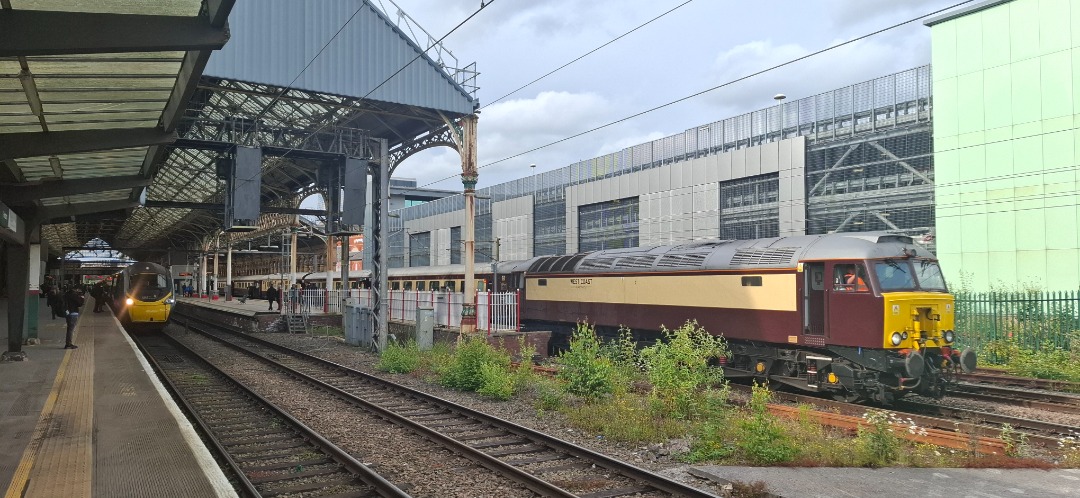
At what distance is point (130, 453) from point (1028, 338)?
2119 centimetres

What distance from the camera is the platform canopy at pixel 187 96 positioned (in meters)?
6.31

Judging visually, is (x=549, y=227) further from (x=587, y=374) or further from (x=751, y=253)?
(x=587, y=374)

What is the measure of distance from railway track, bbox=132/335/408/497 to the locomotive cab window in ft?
29.9

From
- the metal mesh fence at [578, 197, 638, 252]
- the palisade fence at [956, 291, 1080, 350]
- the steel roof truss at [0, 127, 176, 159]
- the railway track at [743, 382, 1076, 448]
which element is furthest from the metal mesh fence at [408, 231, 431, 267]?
the railway track at [743, 382, 1076, 448]

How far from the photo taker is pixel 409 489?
7.72 m

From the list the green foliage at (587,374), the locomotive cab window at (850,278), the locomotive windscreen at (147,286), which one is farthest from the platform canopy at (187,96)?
the locomotive cab window at (850,278)

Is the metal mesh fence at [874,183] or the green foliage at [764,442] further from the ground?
the metal mesh fence at [874,183]

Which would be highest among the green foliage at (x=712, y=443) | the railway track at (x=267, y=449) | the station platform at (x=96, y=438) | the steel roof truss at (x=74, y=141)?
the steel roof truss at (x=74, y=141)

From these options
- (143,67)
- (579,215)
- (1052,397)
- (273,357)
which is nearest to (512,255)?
(579,215)

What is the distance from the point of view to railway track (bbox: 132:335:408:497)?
779cm

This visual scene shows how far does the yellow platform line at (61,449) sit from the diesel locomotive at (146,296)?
1746 centimetres

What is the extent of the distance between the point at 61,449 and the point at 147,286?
78.0ft

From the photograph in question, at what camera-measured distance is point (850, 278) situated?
12.6 metres

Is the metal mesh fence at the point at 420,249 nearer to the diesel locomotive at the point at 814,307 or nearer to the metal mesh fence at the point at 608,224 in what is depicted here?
the metal mesh fence at the point at 608,224
